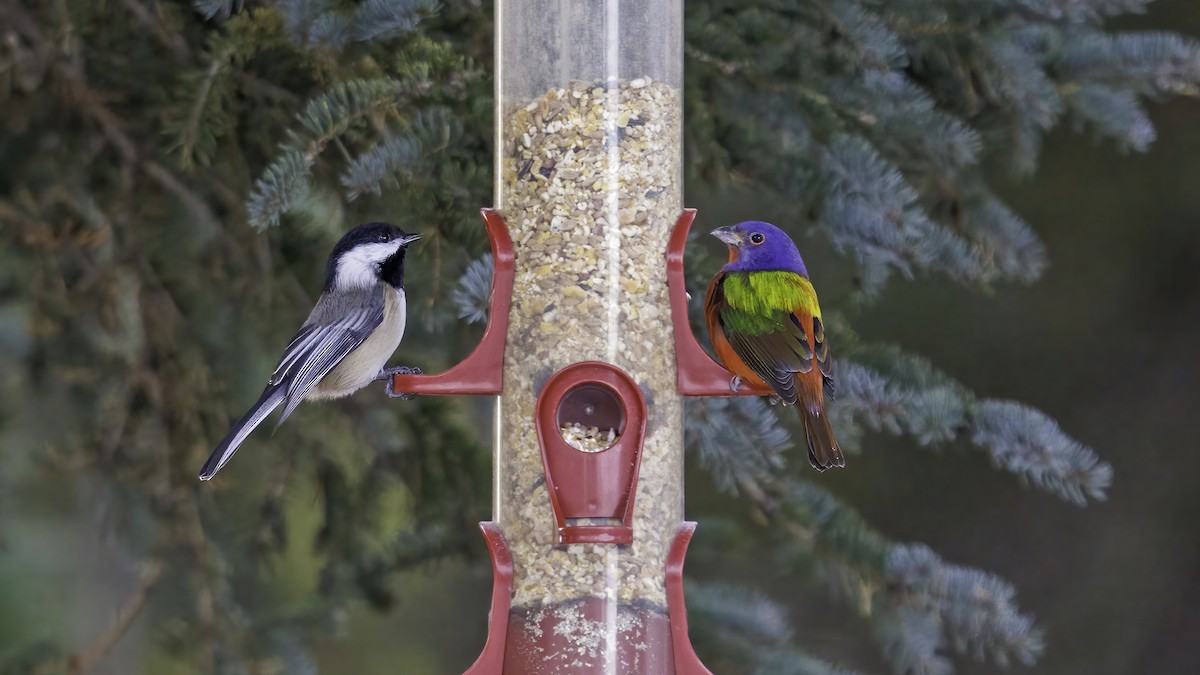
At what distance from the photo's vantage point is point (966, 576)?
3.98 m

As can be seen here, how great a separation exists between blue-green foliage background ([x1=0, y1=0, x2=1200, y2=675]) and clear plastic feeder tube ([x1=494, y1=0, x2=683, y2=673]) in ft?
0.54

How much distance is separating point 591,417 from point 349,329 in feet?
2.41

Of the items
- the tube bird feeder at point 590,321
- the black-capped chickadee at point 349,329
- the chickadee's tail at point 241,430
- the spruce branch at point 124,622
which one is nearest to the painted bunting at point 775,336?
the tube bird feeder at point 590,321

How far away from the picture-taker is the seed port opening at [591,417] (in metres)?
3.75

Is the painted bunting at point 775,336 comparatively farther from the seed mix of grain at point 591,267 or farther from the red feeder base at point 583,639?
the red feeder base at point 583,639

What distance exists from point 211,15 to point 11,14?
748mm

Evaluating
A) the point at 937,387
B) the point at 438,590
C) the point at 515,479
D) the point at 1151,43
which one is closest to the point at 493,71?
the point at 515,479

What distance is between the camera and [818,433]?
155 inches

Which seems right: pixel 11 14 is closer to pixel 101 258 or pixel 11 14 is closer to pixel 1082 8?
pixel 101 258

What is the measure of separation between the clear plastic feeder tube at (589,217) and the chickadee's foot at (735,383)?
0.44ft

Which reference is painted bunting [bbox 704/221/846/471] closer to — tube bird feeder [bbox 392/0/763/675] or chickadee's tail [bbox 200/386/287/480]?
tube bird feeder [bbox 392/0/763/675]

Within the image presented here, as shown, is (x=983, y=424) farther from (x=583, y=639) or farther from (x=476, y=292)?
(x=476, y=292)

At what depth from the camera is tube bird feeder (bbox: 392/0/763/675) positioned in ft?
12.1

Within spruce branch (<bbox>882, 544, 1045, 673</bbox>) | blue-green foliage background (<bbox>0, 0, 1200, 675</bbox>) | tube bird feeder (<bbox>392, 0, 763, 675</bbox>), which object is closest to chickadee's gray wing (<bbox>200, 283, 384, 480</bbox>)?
blue-green foliage background (<bbox>0, 0, 1200, 675</bbox>)
